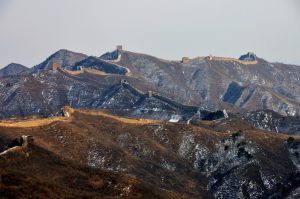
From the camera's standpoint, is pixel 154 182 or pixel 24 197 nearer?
pixel 24 197

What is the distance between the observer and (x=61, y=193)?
4557 inches

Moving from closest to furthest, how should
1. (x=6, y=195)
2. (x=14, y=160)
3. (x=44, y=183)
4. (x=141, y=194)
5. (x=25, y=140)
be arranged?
(x=6, y=195), (x=44, y=183), (x=141, y=194), (x=14, y=160), (x=25, y=140)

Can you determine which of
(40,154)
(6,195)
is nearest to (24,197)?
(6,195)

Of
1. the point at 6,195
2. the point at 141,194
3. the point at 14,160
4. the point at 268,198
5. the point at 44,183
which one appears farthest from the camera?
the point at 268,198

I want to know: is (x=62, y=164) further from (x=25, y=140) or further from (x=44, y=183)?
(x=44, y=183)

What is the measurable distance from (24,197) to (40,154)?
34213 mm

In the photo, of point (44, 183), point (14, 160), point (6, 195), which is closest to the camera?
point (6, 195)

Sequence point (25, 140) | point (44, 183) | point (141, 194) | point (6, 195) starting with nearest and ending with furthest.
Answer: point (6, 195) → point (44, 183) → point (141, 194) → point (25, 140)

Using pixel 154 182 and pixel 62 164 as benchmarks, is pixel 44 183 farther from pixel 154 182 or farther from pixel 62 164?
pixel 154 182

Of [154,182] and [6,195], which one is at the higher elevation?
[6,195]

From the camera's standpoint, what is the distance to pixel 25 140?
149 metres

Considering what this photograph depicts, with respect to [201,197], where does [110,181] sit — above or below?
above

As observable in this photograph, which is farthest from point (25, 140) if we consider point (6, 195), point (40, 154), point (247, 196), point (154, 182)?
point (247, 196)

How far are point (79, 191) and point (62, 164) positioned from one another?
1919 centimetres
